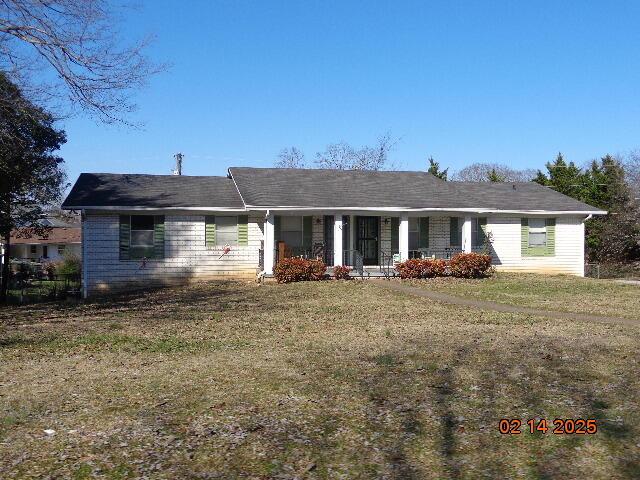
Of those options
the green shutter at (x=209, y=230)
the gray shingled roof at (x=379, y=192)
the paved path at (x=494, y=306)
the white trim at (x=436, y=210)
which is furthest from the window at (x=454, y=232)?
the green shutter at (x=209, y=230)

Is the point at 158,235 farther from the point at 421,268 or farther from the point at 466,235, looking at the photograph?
the point at 466,235

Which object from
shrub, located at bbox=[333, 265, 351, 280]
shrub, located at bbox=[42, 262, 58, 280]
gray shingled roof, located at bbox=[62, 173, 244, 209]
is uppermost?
gray shingled roof, located at bbox=[62, 173, 244, 209]

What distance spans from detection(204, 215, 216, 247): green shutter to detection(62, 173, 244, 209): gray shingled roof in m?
0.57

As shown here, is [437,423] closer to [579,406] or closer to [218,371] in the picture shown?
[579,406]

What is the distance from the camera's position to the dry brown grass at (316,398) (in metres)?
4.75

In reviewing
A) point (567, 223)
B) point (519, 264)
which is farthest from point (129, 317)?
point (567, 223)

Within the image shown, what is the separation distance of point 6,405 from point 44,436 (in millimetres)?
1337

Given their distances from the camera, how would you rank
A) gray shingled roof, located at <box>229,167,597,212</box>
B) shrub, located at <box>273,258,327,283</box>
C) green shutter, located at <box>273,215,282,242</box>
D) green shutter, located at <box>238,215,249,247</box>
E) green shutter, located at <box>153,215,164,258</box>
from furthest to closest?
green shutter, located at <box>273,215,282,242</box>, green shutter, located at <box>238,215,249,247</box>, gray shingled roof, located at <box>229,167,597,212</box>, green shutter, located at <box>153,215,164,258</box>, shrub, located at <box>273,258,327,283</box>

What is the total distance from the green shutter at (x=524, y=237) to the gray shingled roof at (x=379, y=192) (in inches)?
26.5

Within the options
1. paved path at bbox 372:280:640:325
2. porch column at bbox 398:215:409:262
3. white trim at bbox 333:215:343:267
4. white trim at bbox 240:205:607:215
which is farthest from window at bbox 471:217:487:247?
white trim at bbox 333:215:343:267

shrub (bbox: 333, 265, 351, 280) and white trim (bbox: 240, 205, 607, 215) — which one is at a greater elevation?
white trim (bbox: 240, 205, 607, 215)

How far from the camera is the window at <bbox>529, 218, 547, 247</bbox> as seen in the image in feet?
80.6

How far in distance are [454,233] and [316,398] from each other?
18.7 m

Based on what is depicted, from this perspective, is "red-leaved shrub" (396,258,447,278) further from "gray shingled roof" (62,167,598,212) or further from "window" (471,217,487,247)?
"window" (471,217,487,247)
